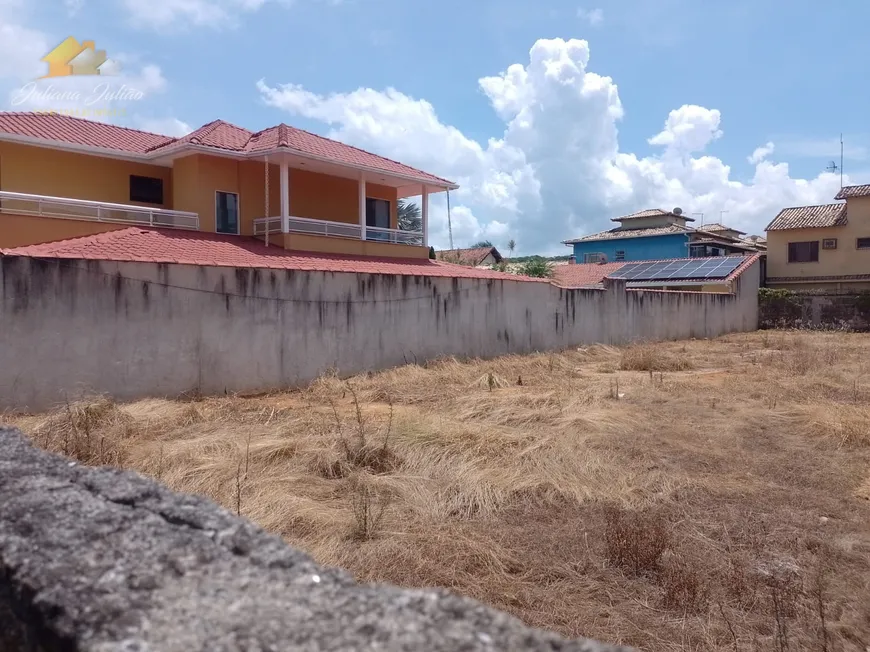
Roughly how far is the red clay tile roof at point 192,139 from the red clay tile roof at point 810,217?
19.8m

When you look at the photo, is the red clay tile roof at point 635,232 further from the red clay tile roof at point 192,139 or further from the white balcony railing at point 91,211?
the white balcony railing at point 91,211

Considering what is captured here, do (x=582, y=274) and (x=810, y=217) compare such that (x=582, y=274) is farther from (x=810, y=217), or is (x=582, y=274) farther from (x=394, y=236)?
(x=394, y=236)

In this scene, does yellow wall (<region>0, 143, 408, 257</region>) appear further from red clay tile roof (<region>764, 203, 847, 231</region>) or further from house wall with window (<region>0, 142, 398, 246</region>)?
red clay tile roof (<region>764, 203, 847, 231</region>)

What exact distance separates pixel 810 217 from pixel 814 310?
605cm

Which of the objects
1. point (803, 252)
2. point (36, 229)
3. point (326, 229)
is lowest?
point (36, 229)

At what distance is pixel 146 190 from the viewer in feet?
52.3

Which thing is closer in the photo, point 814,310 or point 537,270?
point 814,310

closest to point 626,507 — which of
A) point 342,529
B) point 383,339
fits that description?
point 342,529

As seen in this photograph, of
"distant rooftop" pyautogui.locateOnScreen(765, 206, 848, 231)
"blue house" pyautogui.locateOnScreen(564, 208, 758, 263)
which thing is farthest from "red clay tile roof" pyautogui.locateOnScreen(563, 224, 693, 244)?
"distant rooftop" pyautogui.locateOnScreen(765, 206, 848, 231)

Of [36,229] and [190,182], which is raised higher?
[190,182]

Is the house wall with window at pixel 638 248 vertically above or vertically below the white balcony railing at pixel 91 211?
above

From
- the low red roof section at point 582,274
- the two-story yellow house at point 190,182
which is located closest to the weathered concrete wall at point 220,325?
the two-story yellow house at point 190,182

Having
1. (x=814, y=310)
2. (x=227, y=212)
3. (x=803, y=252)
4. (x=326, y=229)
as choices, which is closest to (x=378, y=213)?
(x=326, y=229)

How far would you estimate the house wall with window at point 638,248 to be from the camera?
3594cm
